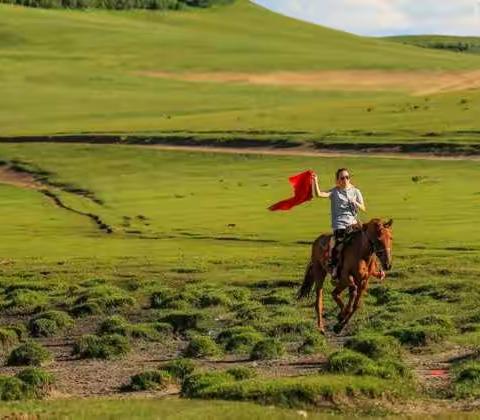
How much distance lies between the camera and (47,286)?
128 ft

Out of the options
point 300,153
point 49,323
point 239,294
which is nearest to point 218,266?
point 239,294

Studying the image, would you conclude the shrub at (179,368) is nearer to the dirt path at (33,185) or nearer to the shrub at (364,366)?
the shrub at (364,366)

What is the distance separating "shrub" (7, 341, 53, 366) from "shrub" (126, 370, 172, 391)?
4.20 metres

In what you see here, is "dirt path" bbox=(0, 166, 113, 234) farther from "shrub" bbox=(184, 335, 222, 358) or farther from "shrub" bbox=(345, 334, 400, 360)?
"shrub" bbox=(345, 334, 400, 360)

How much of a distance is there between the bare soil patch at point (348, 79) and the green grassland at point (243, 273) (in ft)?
231

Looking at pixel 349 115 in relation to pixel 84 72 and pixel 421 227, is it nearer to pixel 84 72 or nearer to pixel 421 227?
pixel 421 227

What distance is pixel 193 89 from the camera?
14350 centimetres

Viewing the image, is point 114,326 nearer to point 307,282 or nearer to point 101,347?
point 101,347

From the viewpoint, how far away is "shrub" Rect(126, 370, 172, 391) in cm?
2281

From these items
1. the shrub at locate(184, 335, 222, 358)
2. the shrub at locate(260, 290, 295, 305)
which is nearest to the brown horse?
the shrub at locate(184, 335, 222, 358)

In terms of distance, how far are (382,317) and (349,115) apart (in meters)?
69.0

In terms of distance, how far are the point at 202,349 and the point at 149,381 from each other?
404cm

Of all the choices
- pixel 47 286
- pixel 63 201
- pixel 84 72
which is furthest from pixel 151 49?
pixel 47 286

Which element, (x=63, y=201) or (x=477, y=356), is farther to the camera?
(x=63, y=201)
